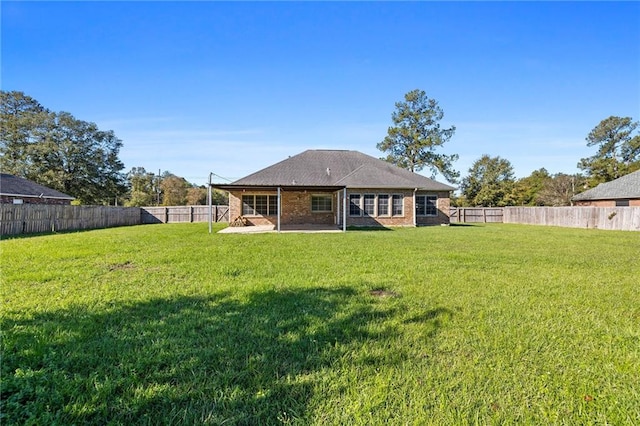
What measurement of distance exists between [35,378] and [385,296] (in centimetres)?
361

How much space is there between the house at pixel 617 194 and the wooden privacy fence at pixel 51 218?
35486mm

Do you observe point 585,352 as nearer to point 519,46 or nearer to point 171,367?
point 171,367

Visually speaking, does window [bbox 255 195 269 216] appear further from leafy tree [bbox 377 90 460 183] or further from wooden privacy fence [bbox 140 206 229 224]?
leafy tree [bbox 377 90 460 183]

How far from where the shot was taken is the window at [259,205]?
19.2 metres

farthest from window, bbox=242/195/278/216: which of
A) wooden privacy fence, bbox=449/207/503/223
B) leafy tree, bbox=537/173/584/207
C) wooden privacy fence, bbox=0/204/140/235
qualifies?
leafy tree, bbox=537/173/584/207

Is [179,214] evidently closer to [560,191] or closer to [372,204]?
[372,204]

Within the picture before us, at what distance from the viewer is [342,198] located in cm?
1858

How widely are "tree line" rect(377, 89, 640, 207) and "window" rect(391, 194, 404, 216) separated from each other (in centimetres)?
1619

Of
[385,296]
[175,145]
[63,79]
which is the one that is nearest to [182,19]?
[63,79]

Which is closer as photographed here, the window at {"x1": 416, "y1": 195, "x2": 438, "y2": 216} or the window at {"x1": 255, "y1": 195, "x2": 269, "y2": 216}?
the window at {"x1": 255, "y1": 195, "x2": 269, "y2": 216}

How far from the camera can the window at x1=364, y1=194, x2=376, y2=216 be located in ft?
60.8

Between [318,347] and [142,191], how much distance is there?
49.3 meters

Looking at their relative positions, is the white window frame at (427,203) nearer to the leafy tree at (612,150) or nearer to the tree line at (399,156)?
the tree line at (399,156)

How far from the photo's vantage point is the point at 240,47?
1159 centimetres
